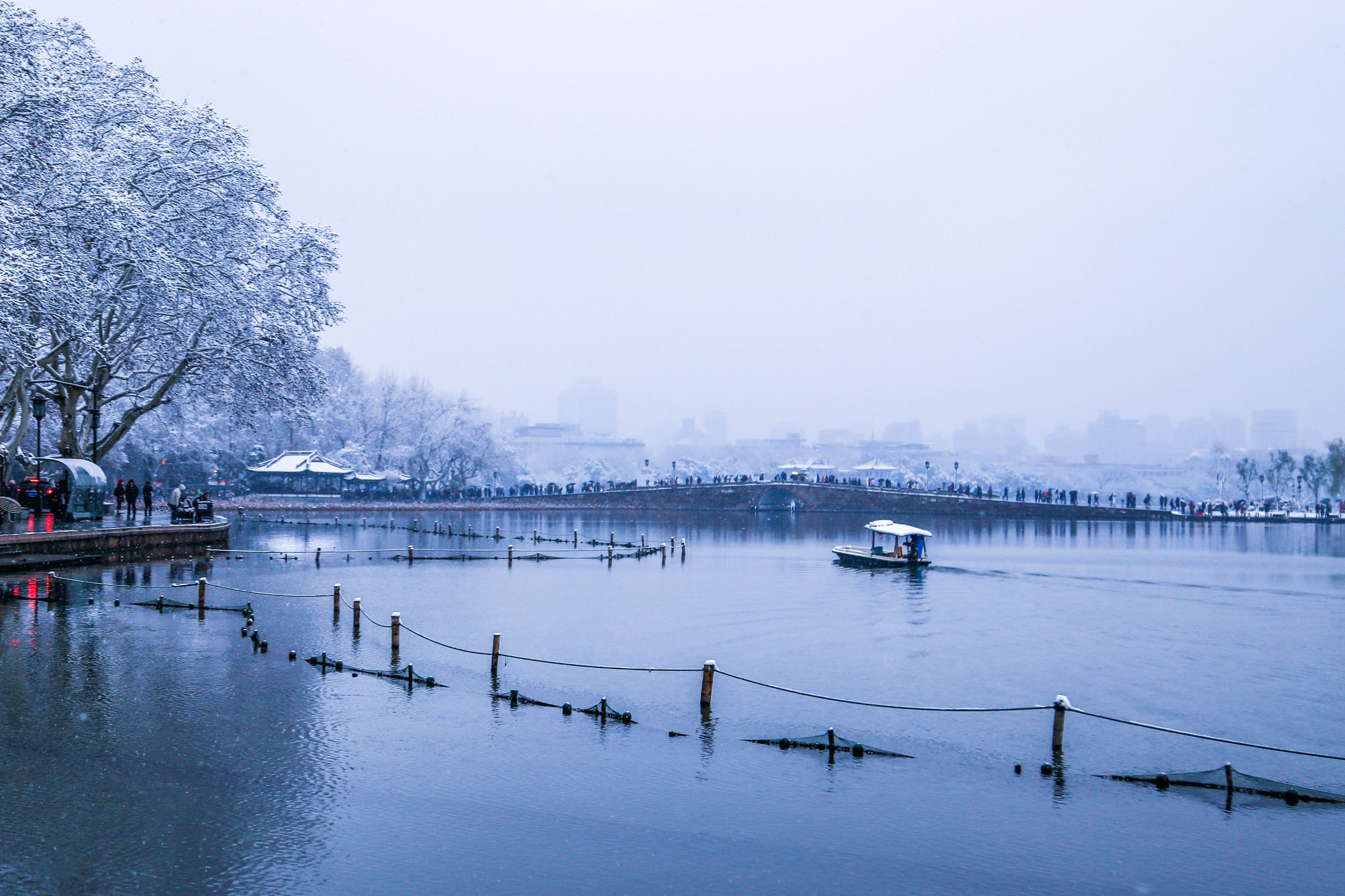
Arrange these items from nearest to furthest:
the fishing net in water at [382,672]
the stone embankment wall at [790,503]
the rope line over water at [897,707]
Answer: the rope line over water at [897,707] < the fishing net in water at [382,672] < the stone embankment wall at [790,503]

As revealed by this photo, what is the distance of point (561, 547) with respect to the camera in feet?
188

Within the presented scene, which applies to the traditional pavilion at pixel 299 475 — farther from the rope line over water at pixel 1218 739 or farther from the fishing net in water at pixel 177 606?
the rope line over water at pixel 1218 739

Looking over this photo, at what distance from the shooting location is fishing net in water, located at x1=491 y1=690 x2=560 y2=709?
18.7m

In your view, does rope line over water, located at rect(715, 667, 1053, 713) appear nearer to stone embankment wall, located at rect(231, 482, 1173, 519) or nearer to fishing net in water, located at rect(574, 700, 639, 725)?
fishing net in water, located at rect(574, 700, 639, 725)

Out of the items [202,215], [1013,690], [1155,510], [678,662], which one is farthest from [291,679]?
[1155,510]

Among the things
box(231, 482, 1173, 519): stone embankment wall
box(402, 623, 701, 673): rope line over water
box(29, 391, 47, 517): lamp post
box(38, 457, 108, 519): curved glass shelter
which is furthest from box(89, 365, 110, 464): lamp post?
box(231, 482, 1173, 519): stone embankment wall

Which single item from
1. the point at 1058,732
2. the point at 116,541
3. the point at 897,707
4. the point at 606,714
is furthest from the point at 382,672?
the point at 116,541

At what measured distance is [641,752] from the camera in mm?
16172

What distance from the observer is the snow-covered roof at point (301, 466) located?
9075 centimetres

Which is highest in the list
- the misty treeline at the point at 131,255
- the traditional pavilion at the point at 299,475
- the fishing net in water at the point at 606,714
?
the misty treeline at the point at 131,255

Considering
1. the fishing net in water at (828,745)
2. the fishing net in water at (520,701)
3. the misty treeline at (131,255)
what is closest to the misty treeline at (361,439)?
the misty treeline at (131,255)

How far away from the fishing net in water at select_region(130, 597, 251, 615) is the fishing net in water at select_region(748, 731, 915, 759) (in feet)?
52.9

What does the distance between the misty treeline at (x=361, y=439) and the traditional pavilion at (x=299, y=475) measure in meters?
1.82

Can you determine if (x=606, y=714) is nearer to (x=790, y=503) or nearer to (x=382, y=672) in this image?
(x=382, y=672)
